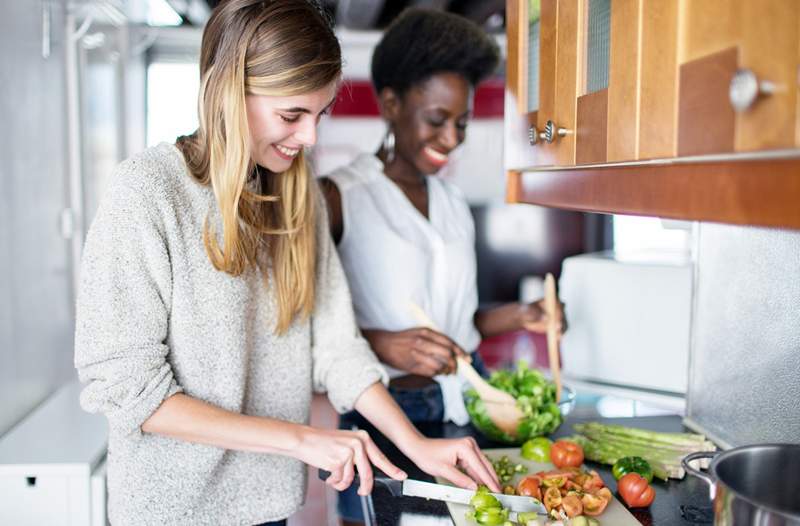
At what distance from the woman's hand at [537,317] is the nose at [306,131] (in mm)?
835

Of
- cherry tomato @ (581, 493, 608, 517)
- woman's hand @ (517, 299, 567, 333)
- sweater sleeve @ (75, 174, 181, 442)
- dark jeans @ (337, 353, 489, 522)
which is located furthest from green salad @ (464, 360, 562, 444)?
sweater sleeve @ (75, 174, 181, 442)

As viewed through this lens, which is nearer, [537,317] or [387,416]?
[387,416]

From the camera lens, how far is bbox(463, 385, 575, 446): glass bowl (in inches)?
58.7

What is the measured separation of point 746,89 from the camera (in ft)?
1.94

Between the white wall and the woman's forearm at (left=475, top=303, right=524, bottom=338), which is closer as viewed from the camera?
the white wall

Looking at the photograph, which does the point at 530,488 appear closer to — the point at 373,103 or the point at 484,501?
the point at 484,501

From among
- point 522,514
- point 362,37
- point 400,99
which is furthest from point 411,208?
point 362,37

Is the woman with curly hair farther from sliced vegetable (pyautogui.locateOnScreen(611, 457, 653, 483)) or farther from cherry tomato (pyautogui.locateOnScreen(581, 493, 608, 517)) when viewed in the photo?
cherry tomato (pyautogui.locateOnScreen(581, 493, 608, 517))

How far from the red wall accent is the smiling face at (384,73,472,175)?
2479mm

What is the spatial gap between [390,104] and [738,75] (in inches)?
51.3

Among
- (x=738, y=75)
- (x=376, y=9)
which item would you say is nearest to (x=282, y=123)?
(x=738, y=75)

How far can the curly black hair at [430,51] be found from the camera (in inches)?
69.8

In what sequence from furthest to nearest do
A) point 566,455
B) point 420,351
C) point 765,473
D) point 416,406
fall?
point 416,406 → point 420,351 → point 566,455 → point 765,473

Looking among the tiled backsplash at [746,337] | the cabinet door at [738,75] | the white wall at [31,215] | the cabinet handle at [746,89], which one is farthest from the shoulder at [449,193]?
the cabinet handle at [746,89]
